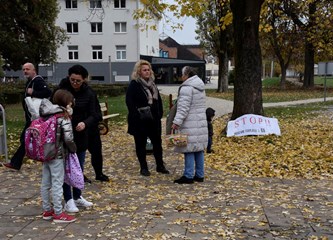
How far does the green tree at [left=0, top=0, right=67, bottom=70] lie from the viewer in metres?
26.2

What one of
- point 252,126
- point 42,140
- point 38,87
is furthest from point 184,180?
point 252,126

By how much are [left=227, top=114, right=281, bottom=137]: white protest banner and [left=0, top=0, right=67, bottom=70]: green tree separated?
16.3 m

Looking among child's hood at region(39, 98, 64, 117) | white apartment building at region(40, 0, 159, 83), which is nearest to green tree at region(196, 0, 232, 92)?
white apartment building at region(40, 0, 159, 83)

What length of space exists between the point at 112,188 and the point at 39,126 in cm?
208

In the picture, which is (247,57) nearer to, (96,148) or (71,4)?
(96,148)

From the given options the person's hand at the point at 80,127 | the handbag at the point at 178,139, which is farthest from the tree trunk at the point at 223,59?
the person's hand at the point at 80,127

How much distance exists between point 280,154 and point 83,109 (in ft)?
15.2

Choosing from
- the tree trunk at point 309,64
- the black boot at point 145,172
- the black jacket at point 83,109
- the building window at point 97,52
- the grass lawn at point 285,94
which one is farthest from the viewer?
the building window at point 97,52

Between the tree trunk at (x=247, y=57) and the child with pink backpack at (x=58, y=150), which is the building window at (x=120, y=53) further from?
the child with pink backpack at (x=58, y=150)

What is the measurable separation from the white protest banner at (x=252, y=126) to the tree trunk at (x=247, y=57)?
351 mm

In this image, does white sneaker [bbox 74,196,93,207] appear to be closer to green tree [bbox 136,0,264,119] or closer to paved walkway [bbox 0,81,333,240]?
paved walkway [bbox 0,81,333,240]

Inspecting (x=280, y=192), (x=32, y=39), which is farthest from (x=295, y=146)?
(x=32, y=39)

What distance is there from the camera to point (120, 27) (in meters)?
53.9

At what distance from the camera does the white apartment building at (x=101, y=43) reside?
175ft
